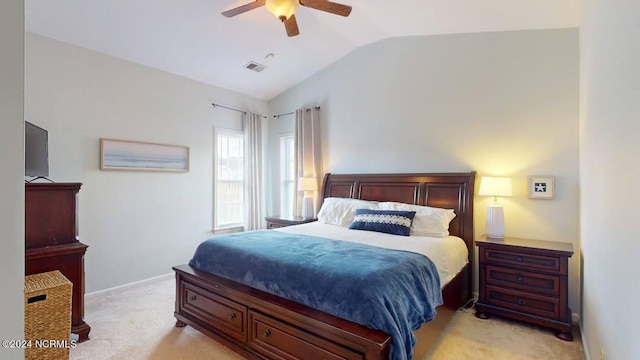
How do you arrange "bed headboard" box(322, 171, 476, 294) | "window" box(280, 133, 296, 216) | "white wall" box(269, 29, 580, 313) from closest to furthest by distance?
"white wall" box(269, 29, 580, 313) → "bed headboard" box(322, 171, 476, 294) → "window" box(280, 133, 296, 216)

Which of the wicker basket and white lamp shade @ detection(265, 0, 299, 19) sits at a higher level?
white lamp shade @ detection(265, 0, 299, 19)

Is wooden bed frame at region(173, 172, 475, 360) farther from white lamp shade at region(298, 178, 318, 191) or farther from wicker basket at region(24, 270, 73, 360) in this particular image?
white lamp shade at region(298, 178, 318, 191)

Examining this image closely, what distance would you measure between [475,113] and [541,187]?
104 cm

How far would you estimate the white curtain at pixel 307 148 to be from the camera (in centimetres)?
489

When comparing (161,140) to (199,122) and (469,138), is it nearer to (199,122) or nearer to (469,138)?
(199,122)

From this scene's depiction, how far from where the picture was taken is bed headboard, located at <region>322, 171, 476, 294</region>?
3468mm

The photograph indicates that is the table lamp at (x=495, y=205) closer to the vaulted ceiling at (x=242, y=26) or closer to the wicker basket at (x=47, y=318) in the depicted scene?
the vaulted ceiling at (x=242, y=26)

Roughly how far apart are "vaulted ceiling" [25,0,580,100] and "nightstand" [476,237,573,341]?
221 centimetres

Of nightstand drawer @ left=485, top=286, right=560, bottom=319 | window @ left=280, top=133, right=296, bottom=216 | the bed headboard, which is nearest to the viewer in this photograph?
nightstand drawer @ left=485, top=286, right=560, bottom=319

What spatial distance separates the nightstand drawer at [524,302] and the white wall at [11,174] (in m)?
3.36

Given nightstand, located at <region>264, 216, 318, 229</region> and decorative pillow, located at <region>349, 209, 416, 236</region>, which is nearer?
decorative pillow, located at <region>349, 209, 416, 236</region>

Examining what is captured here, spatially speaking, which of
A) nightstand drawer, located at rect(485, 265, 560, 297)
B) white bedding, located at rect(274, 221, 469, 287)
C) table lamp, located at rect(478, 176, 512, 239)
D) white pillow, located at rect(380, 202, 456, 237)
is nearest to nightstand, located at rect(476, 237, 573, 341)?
nightstand drawer, located at rect(485, 265, 560, 297)

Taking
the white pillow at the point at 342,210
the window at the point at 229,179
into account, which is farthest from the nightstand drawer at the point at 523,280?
the window at the point at 229,179

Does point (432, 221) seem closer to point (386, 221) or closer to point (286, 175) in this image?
point (386, 221)
